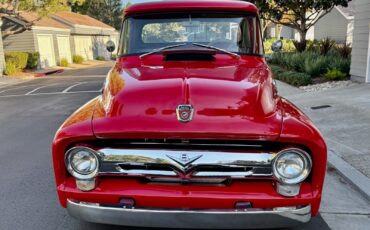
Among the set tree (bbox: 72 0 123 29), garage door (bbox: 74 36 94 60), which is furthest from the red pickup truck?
tree (bbox: 72 0 123 29)

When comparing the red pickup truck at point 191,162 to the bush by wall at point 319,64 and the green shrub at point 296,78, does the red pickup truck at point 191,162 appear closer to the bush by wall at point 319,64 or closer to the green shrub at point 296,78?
the green shrub at point 296,78

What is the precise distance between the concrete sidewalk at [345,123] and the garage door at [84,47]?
31107mm

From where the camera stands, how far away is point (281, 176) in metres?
2.88

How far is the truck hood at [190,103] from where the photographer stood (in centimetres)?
284

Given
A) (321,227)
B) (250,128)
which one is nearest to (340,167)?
(321,227)

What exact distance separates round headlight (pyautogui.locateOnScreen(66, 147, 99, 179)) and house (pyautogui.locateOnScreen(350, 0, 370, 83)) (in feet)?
33.5

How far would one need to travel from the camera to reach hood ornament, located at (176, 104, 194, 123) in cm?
290

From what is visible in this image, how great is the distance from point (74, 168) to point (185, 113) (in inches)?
36.2

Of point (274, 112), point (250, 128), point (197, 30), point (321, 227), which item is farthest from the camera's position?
point (197, 30)

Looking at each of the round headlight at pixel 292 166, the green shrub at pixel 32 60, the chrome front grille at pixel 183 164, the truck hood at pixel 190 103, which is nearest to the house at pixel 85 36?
the green shrub at pixel 32 60

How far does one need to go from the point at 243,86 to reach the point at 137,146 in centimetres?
103

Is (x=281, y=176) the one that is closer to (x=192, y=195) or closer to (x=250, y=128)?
(x=250, y=128)

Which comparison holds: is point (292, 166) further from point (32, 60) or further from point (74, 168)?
point (32, 60)

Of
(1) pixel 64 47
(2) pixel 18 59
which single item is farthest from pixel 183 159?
(1) pixel 64 47
